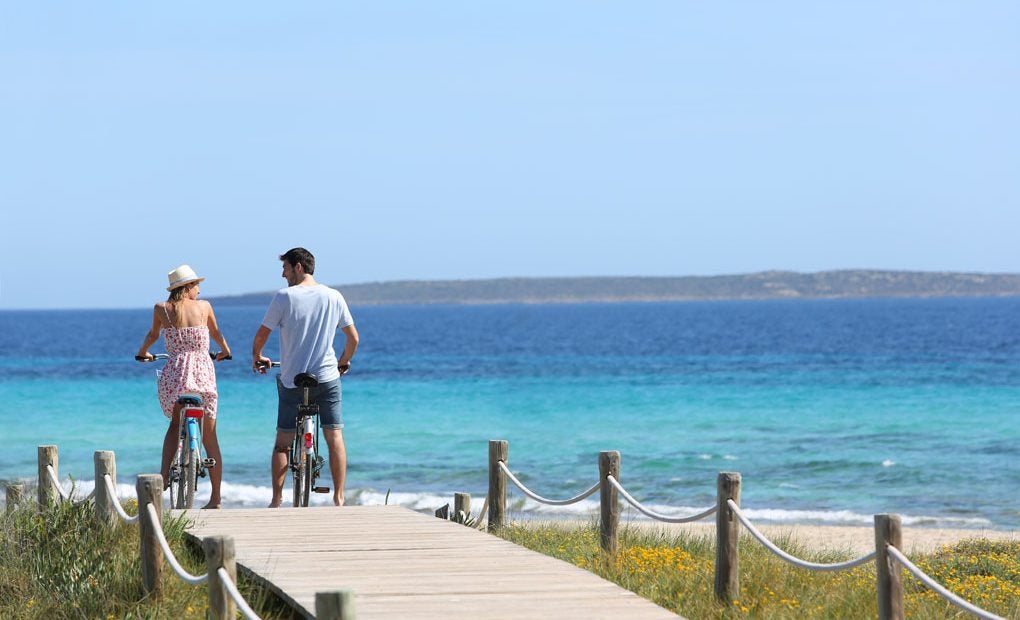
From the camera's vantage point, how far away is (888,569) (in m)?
6.75

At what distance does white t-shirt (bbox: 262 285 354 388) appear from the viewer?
33.7 ft

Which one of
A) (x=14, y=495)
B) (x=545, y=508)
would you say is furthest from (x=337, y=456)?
(x=545, y=508)

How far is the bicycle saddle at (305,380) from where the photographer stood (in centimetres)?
1034

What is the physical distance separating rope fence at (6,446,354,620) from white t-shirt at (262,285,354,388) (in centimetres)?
177

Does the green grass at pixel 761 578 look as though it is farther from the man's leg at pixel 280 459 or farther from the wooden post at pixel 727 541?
the man's leg at pixel 280 459

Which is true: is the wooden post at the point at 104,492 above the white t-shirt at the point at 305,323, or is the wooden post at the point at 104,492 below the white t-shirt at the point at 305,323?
below

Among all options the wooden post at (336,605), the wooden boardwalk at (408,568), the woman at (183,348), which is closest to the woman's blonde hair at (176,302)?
the woman at (183,348)

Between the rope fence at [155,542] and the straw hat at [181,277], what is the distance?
5.26 ft

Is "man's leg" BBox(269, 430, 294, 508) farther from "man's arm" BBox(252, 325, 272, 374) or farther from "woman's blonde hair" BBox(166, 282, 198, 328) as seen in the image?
"woman's blonde hair" BBox(166, 282, 198, 328)

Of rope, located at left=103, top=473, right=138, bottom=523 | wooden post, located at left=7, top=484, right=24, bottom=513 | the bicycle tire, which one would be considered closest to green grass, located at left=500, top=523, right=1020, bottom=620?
the bicycle tire

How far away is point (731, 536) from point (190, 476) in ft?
14.0

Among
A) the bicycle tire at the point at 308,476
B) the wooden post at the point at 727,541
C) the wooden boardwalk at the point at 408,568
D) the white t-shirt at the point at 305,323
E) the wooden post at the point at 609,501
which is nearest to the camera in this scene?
the wooden boardwalk at the point at 408,568

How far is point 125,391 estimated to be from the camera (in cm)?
4772

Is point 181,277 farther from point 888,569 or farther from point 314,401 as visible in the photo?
point 888,569
